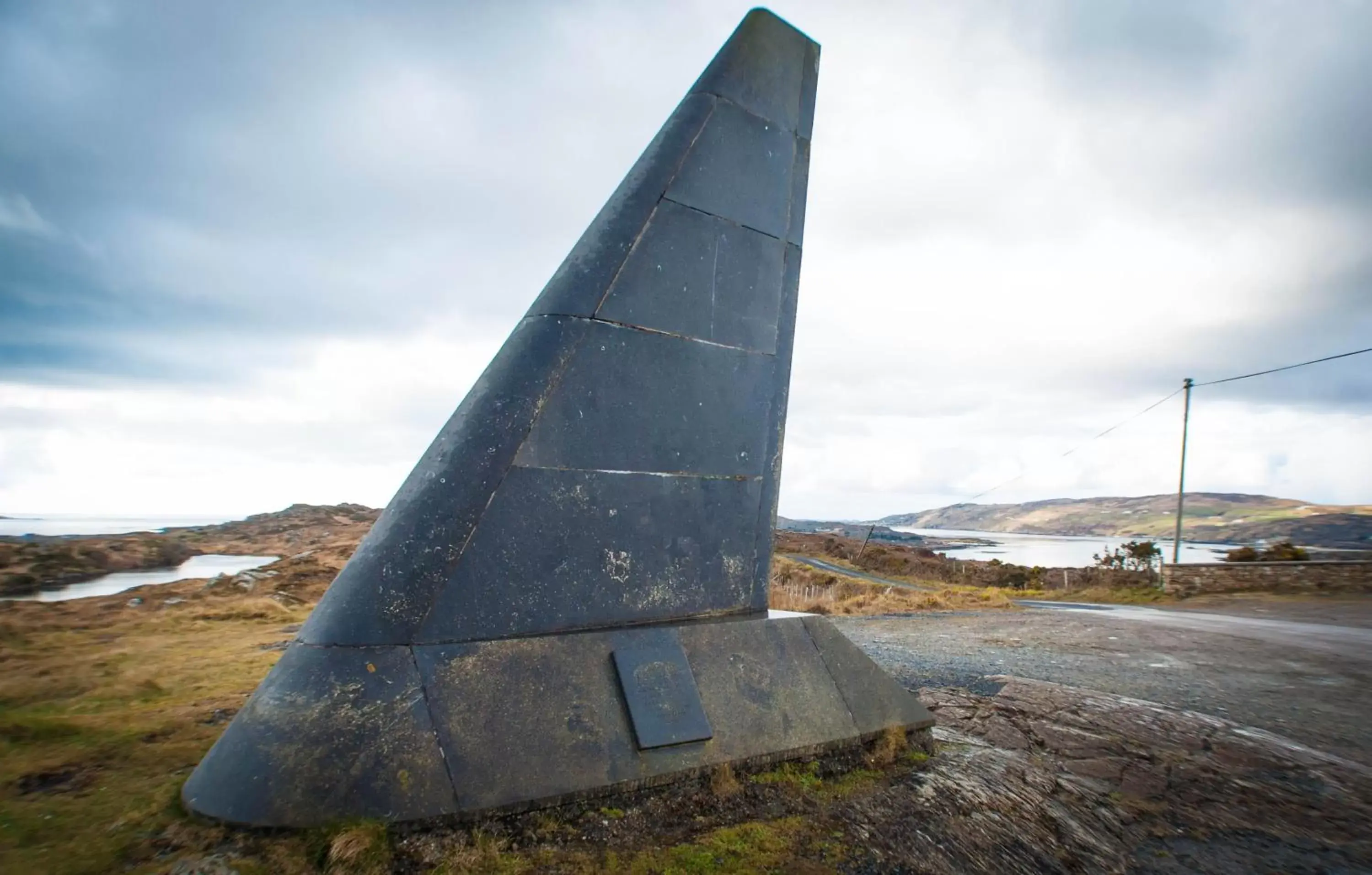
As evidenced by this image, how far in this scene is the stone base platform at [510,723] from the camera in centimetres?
221

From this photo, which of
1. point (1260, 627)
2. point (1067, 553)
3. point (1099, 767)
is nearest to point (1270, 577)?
point (1260, 627)

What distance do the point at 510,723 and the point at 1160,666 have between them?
711 cm

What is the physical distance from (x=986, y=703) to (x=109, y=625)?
6.12 m

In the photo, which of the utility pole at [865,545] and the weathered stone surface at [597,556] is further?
the utility pole at [865,545]

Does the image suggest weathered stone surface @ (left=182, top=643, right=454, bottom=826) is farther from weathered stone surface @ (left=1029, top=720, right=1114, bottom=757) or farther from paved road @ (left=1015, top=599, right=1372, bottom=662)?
paved road @ (left=1015, top=599, right=1372, bottom=662)

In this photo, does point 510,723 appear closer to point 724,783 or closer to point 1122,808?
point 724,783

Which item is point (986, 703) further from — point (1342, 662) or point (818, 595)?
point (818, 595)

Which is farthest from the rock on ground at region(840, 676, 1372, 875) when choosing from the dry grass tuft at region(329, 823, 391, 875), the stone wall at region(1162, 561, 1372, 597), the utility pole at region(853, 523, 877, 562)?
the utility pole at region(853, 523, 877, 562)

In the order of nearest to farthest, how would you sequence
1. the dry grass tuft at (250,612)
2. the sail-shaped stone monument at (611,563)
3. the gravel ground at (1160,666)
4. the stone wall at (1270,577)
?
1. the sail-shaped stone monument at (611,563)
2. the gravel ground at (1160,666)
3. the dry grass tuft at (250,612)
4. the stone wall at (1270,577)

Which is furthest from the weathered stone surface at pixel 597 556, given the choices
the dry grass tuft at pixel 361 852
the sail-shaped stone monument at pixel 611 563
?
the dry grass tuft at pixel 361 852

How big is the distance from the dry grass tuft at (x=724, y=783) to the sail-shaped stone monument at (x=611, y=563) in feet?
0.12

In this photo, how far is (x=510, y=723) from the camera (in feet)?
8.29

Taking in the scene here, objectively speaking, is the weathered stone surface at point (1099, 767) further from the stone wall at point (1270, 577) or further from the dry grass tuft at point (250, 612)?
the stone wall at point (1270, 577)

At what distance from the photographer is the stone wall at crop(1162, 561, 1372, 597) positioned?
17406 mm
